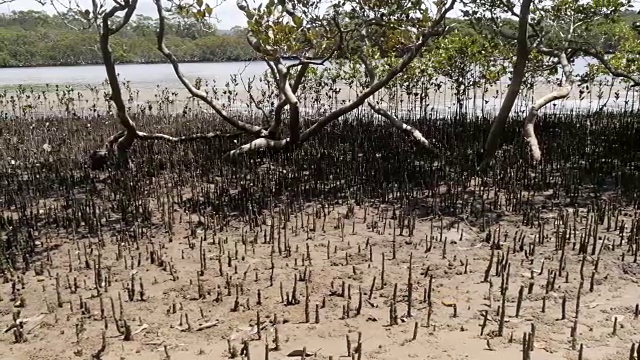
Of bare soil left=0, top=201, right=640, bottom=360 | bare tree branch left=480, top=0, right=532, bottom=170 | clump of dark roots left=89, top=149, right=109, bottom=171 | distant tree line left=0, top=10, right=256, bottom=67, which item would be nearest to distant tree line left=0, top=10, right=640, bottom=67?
distant tree line left=0, top=10, right=256, bottom=67

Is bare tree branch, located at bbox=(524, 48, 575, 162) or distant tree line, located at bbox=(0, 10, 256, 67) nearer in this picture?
bare tree branch, located at bbox=(524, 48, 575, 162)

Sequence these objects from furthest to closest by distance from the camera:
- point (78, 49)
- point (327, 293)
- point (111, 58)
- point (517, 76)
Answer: point (78, 49)
point (111, 58)
point (517, 76)
point (327, 293)

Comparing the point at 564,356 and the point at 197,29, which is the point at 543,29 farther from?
the point at 564,356

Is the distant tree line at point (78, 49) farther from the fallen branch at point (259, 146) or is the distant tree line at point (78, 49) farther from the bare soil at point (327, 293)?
the bare soil at point (327, 293)

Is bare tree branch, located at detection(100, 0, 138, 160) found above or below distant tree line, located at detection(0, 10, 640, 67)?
below

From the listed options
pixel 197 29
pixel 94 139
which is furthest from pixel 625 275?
pixel 94 139

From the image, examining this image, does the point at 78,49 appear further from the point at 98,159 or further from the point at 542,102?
the point at 542,102

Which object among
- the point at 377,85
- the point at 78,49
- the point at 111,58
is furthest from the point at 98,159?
the point at 78,49

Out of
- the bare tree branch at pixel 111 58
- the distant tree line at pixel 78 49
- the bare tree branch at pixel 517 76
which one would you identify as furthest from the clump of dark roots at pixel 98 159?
the distant tree line at pixel 78 49

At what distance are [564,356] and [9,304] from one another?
3.19m

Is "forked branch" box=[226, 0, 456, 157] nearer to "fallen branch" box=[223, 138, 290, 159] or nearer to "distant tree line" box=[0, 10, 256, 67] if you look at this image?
"fallen branch" box=[223, 138, 290, 159]

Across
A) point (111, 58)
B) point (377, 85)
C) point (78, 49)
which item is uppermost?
point (78, 49)

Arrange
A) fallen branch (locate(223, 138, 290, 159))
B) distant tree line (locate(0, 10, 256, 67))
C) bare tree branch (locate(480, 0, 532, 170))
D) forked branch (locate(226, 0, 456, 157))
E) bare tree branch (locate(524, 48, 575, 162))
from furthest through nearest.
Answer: distant tree line (locate(0, 10, 256, 67)) < fallen branch (locate(223, 138, 290, 159)) < bare tree branch (locate(524, 48, 575, 162)) < forked branch (locate(226, 0, 456, 157)) < bare tree branch (locate(480, 0, 532, 170))

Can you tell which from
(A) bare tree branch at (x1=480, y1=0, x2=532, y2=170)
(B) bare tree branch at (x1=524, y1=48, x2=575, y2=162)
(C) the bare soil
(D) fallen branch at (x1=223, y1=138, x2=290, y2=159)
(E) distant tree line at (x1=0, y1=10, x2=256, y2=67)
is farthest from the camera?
(E) distant tree line at (x1=0, y1=10, x2=256, y2=67)
